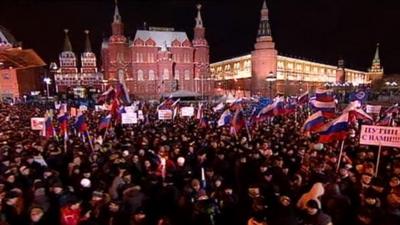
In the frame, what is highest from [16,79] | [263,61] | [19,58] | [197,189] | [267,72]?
[263,61]

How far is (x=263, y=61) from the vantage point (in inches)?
3738

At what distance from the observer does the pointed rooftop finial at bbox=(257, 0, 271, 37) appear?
9938cm

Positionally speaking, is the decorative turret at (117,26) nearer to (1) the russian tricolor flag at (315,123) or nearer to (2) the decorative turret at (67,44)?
(2) the decorative turret at (67,44)

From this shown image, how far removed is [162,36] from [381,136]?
259 ft

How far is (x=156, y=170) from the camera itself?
9.38 metres

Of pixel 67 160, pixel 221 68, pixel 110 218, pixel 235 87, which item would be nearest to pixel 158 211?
pixel 110 218

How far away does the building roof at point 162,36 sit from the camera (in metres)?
83.4

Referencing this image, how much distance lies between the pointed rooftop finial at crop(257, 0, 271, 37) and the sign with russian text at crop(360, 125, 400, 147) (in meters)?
92.0

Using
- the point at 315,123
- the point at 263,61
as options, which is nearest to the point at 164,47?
the point at 263,61

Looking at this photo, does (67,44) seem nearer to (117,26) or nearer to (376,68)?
(117,26)

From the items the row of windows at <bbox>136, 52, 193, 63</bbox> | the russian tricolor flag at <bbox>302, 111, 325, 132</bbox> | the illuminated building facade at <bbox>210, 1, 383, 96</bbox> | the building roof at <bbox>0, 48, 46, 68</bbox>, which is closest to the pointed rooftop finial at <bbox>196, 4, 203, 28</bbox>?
the row of windows at <bbox>136, 52, 193, 63</bbox>

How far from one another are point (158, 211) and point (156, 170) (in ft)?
6.83

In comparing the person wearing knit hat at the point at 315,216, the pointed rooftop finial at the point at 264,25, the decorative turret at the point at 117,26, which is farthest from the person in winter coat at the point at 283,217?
the pointed rooftop finial at the point at 264,25

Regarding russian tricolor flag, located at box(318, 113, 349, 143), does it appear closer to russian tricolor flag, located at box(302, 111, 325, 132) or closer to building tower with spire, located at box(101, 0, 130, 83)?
russian tricolor flag, located at box(302, 111, 325, 132)
